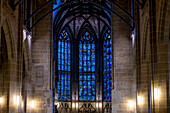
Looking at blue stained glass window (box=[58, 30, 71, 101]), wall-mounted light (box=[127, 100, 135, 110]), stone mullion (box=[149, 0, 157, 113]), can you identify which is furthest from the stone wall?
blue stained glass window (box=[58, 30, 71, 101])

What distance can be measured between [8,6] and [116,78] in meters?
10.6

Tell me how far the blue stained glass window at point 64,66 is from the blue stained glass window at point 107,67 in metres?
3.89

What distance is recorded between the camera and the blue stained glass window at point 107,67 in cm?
4062

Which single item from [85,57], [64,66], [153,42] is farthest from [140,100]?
[85,57]

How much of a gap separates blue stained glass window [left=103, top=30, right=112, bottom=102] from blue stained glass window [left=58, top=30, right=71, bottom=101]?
389 cm

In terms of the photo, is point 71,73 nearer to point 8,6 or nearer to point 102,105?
point 102,105

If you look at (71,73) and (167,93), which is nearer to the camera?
(167,93)

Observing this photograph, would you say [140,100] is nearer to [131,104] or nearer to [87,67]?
[131,104]

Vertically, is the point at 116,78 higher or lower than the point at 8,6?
lower

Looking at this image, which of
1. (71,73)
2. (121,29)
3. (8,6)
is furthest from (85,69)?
(8,6)

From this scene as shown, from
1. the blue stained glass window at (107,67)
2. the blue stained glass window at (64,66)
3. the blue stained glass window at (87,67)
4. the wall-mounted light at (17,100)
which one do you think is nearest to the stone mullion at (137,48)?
the wall-mounted light at (17,100)

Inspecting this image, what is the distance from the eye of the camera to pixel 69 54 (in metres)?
41.5

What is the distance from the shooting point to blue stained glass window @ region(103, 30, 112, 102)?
4062cm

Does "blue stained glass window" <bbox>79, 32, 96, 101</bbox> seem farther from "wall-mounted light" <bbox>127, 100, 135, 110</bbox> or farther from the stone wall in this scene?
"wall-mounted light" <bbox>127, 100, 135, 110</bbox>
